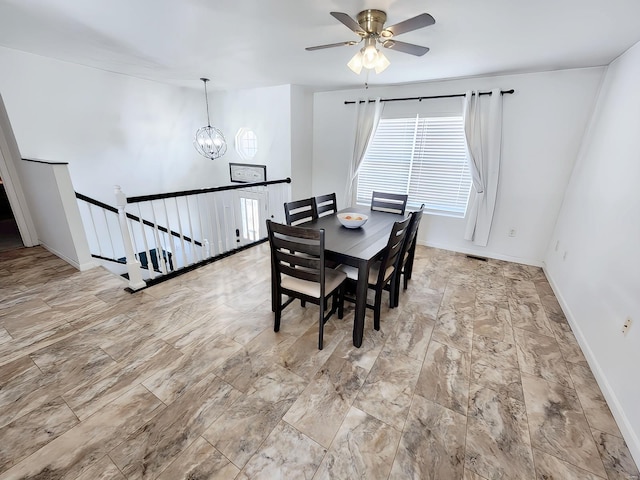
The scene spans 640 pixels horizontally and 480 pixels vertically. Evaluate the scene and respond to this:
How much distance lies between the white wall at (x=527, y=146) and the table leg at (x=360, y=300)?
2.72 metres

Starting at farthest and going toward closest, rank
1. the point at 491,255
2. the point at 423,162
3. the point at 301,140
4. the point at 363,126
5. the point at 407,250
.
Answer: the point at 301,140
the point at 363,126
the point at 423,162
the point at 491,255
the point at 407,250

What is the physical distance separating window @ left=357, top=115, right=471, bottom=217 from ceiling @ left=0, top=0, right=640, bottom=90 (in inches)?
27.7

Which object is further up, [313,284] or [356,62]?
[356,62]

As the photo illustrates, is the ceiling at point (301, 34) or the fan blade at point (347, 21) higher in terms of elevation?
the ceiling at point (301, 34)

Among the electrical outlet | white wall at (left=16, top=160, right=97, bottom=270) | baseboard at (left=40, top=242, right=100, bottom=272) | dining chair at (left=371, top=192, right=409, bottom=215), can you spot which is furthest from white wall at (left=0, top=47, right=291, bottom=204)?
the electrical outlet

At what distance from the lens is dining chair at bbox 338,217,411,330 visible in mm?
1955

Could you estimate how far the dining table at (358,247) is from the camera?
1.88m

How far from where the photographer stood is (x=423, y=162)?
13.1 ft

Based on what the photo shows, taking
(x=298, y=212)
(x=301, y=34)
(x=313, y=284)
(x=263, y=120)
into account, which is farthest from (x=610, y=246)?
(x=263, y=120)

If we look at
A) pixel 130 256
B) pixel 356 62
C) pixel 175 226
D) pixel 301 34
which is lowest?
pixel 175 226

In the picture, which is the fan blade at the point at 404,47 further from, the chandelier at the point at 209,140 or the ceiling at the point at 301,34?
the chandelier at the point at 209,140

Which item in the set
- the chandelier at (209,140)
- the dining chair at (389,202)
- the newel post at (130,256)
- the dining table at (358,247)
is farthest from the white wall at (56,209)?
the dining chair at (389,202)

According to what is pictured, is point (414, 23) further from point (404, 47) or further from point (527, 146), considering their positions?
point (527, 146)

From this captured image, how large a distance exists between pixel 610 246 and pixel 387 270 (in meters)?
1.66
